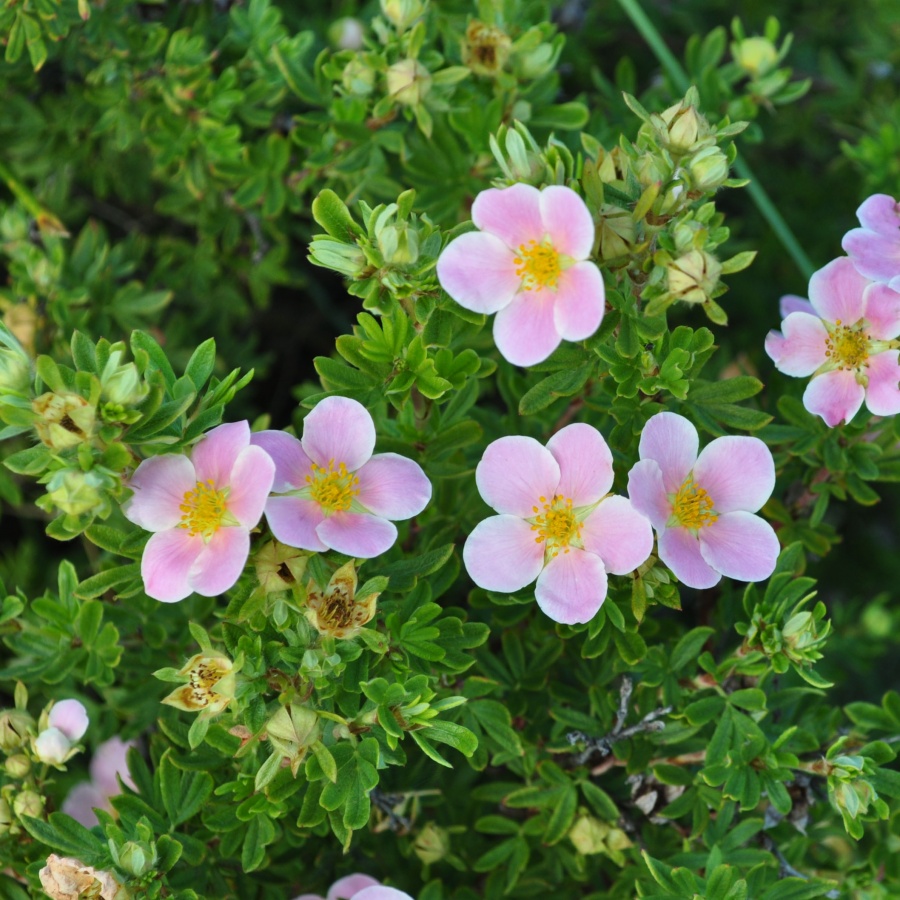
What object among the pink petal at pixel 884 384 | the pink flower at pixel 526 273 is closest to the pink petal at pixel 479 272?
the pink flower at pixel 526 273

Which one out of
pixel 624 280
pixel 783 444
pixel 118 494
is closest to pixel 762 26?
pixel 783 444

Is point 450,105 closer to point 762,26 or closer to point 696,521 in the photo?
point 696,521

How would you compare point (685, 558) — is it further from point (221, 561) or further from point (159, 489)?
point (159, 489)

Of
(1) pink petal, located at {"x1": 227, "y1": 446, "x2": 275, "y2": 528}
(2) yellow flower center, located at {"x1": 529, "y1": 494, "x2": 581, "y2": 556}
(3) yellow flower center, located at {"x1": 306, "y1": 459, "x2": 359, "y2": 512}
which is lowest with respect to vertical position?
(2) yellow flower center, located at {"x1": 529, "y1": 494, "x2": 581, "y2": 556}

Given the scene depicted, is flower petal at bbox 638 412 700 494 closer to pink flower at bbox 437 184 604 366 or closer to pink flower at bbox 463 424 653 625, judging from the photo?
pink flower at bbox 463 424 653 625

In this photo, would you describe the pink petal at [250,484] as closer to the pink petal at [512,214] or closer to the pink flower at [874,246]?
the pink petal at [512,214]

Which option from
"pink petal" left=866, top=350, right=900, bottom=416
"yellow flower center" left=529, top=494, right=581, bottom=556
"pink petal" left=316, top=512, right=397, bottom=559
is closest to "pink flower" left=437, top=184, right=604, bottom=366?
"yellow flower center" left=529, top=494, right=581, bottom=556

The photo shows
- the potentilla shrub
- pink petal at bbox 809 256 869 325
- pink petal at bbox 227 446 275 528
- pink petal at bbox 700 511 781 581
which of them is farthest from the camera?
pink petal at bbox 809 256 869 325
